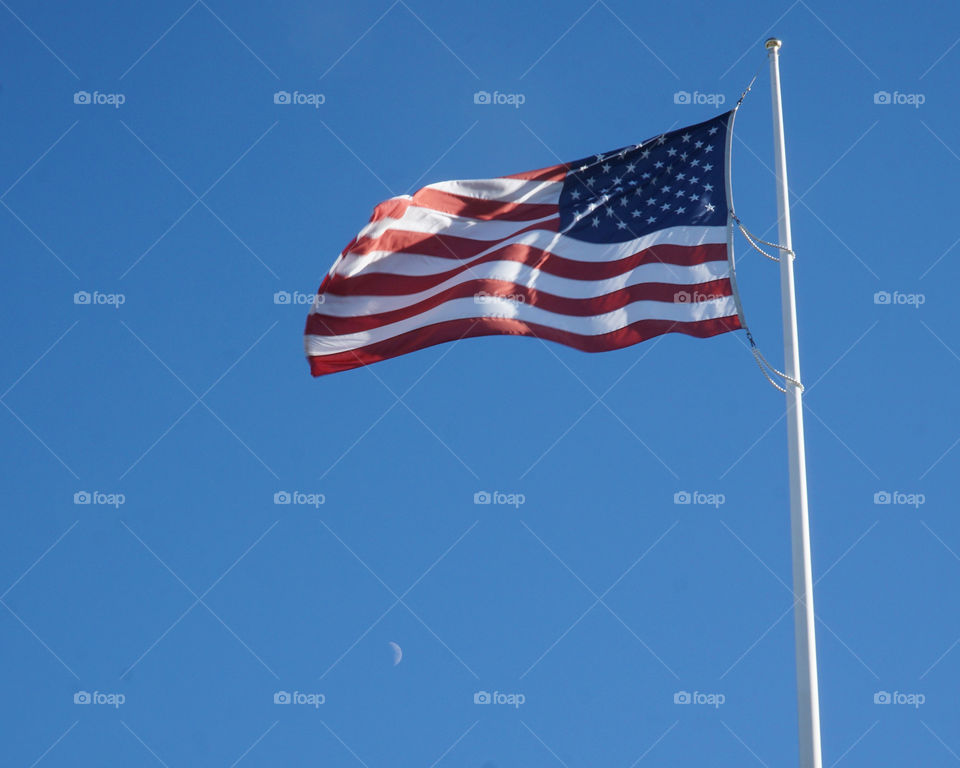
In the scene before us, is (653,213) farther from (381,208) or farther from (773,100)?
(381,208)

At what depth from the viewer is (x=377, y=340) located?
17.0 meters

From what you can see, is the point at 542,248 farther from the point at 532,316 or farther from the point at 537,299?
the point at 532,316

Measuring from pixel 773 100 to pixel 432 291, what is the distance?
172 inches

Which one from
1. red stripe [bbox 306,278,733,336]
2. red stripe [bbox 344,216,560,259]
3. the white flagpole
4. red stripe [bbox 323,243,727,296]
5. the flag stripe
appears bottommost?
the white flagpole

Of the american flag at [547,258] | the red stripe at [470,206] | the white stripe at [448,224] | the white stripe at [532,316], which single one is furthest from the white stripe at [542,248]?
the white stripe at [532,316]

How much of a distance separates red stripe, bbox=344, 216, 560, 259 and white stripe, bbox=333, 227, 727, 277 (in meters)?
0.05

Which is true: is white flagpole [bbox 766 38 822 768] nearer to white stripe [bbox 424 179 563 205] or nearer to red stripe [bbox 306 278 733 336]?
red stripe [bbox 306 278 733 336]

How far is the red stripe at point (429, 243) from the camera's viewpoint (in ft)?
56.0

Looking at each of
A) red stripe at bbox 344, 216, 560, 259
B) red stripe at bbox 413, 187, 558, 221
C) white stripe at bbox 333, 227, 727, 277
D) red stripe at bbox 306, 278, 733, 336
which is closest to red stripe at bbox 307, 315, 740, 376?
red stripe at bbox 306, 278, 733, 336

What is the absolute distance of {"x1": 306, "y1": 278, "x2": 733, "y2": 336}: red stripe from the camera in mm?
15430

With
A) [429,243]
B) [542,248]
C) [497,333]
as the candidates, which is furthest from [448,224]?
[497,333]

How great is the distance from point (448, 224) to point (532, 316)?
1786mm

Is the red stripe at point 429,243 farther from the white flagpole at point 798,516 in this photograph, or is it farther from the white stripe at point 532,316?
the white flagpole at point 798,516

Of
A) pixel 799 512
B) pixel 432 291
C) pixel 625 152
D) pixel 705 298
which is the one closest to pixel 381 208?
pixel 432 291
